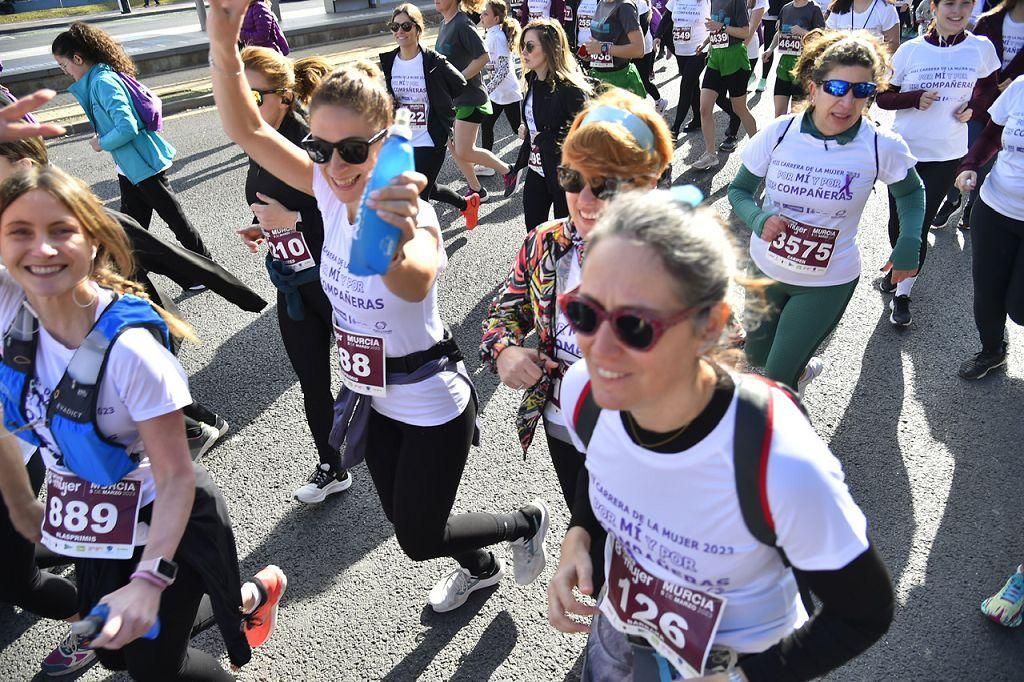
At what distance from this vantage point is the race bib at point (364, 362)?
2.75 m

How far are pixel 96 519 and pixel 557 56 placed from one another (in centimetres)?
429

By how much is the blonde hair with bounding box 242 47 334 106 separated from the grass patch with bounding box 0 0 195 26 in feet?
81.3

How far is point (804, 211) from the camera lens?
12.6 ft

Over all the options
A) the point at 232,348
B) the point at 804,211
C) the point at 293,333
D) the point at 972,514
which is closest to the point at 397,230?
the point at 293,333

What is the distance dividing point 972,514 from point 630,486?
109 inches

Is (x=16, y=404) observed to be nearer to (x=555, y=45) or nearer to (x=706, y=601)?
(x=706, y=601)

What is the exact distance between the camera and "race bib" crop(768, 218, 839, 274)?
372cm

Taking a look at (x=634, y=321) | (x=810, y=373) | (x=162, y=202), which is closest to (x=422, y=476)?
(x=634, y=321)

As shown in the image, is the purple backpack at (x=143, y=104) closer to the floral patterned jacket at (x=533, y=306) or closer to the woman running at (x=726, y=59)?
the floral patterned jacket at (x=533, y=306)

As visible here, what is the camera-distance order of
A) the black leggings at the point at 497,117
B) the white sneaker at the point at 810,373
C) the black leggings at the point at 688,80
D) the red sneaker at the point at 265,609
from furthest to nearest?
1. the black leggings at the point at 688,80
2. the black leggings at the point at 497,117
3. the white sneaker at the point at 810,373
4. the red sneaker at the point at 265,609

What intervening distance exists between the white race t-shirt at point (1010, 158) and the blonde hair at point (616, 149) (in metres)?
2.67

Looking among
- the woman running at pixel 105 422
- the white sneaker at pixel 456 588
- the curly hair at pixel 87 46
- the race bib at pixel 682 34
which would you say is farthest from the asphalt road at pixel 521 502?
the race bib at pixel 682 34

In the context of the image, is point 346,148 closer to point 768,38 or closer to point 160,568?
point 160,568

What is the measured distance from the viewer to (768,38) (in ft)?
40.4
